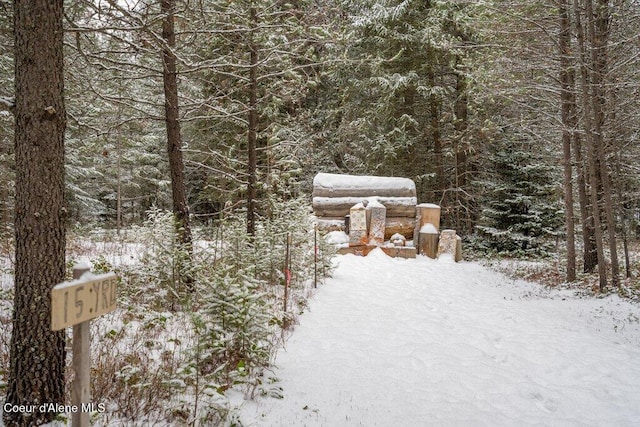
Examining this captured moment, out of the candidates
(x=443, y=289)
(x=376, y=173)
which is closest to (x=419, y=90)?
(x=376, y=173)

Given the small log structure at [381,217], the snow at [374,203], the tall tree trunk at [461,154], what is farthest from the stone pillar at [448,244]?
the tall tree trunk at [461,154]

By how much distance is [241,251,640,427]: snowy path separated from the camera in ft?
12.2

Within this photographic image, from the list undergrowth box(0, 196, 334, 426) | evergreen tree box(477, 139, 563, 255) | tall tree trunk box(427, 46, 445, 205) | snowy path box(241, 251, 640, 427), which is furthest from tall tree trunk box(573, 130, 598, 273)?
undergrowth box(0, 196, 334, 426)

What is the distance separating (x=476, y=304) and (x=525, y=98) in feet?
24.6

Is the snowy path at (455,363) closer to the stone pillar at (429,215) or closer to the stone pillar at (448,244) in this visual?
the stone pillar at (448,244)

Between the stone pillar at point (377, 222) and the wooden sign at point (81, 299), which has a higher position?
the stone pillar at point (377, 222)

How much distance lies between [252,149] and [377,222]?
6.21m

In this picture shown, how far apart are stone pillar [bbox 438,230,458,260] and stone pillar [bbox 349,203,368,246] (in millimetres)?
2761

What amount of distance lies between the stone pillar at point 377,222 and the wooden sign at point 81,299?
11.8 metres

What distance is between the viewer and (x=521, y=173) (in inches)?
644

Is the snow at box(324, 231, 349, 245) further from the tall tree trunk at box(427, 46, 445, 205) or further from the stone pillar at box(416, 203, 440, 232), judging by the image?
the tall tree trunk at box(427, 46, 445, 205)

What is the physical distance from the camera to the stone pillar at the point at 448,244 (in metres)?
14.1

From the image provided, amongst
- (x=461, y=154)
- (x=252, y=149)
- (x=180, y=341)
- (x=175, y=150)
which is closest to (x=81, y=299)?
(x=180, y=341)

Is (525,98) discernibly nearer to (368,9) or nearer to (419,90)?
(419,90)
